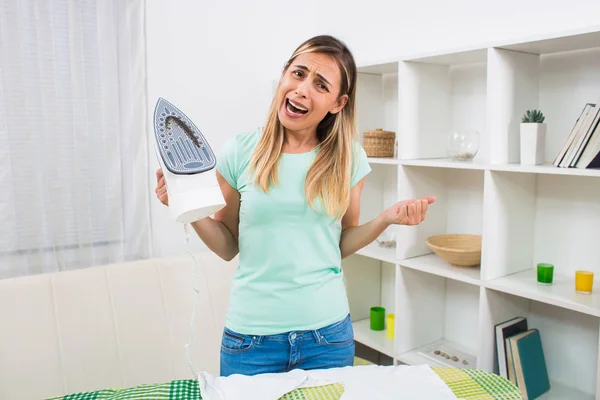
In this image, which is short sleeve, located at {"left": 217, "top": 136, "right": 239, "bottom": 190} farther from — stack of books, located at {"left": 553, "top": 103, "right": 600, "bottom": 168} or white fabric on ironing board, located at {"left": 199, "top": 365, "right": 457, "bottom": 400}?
stack of books, located at {"left": 553, "top": 103, "right": 600, "bottom": 168}

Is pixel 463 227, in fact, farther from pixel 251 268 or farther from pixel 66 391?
pixel 66 391

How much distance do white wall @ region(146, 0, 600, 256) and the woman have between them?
37.6 inches

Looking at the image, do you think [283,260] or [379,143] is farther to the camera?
[379,143]

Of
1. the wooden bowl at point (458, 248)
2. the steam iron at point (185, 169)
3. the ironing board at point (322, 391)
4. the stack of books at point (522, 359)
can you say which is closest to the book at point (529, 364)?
the stack of books at point (522, 359)

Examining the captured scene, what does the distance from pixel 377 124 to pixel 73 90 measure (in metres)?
1.27

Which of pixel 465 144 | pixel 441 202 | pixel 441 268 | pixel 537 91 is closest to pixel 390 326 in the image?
pixel 441 268

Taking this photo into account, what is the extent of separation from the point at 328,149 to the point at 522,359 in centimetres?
105

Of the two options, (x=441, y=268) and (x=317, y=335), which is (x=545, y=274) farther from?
(x=317, y=335)

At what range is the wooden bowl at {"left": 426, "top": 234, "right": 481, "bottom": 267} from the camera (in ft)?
6.47

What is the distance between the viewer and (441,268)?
6.66ft

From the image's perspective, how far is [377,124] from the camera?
251 centimetres

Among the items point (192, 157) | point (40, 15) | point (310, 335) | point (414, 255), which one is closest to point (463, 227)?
point (414, 255)

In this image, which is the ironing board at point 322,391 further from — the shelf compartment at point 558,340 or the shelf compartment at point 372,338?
the shelf compartment at point 372,338

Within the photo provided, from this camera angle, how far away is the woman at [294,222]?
130cm
